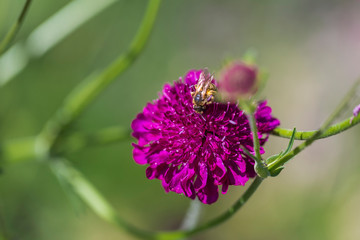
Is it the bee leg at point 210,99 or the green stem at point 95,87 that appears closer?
the bee leg at point 210,99

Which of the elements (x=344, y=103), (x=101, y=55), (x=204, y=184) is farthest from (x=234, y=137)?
(x=101, y=55)

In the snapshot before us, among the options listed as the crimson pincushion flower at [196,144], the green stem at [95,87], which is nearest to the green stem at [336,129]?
the crimson pincushion flower at [196,144]

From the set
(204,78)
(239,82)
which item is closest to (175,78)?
(204,78)

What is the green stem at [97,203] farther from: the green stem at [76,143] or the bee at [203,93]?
the bee at [203,93]

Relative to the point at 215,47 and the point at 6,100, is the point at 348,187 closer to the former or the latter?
the point at 215,47

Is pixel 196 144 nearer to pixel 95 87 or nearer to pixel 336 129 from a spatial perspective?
pixel 336 129
